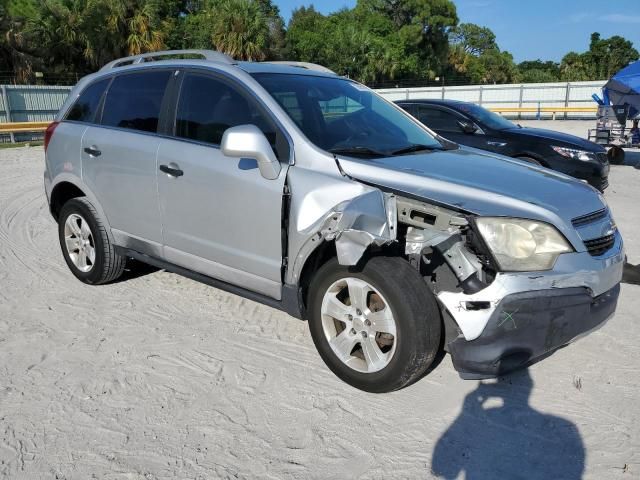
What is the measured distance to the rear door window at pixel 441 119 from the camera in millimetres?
8938

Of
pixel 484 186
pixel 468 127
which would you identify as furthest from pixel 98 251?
pixel 468 127

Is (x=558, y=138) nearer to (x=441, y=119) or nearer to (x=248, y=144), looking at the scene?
(x=441, y=119)

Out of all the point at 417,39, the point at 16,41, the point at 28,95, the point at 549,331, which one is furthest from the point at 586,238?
the point at 417,39

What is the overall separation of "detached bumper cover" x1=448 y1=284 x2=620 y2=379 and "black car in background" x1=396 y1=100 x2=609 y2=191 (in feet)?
19.7

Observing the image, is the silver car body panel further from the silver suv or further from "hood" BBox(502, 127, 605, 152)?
"hood" BBox(502, 127, 605, 152)

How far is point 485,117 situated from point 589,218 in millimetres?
6397

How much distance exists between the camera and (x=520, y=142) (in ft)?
28.2

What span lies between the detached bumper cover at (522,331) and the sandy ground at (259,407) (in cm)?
36

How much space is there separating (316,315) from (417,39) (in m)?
61.4

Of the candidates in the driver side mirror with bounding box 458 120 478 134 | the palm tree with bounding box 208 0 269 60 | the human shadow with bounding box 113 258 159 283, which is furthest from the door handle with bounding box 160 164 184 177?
the palm tree with bounding box 208 0 269 60

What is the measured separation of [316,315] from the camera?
3.24 m

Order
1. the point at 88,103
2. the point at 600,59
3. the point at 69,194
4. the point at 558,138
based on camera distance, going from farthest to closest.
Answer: the point at 600,59 < the point at 558,138 < the point at 69,194 < the point at 88,103

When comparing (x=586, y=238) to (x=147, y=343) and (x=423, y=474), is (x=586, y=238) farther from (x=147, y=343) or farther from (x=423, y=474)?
(x=147, y=343)

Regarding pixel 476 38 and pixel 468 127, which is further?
pixel 476 38
